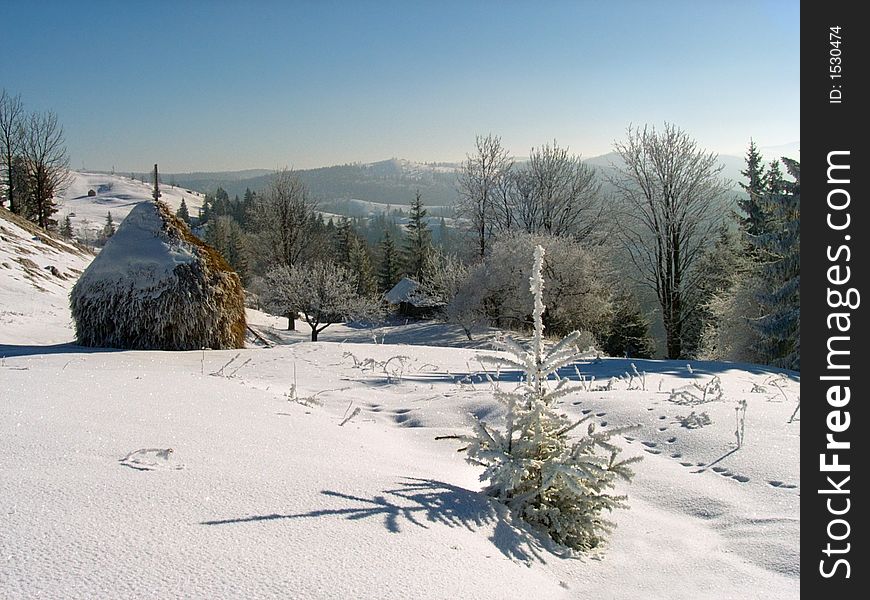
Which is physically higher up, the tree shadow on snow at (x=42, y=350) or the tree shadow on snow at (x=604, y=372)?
the tree shadow on snow at (x=42, y=350)

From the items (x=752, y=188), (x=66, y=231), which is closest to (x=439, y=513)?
(x=752, y=188)

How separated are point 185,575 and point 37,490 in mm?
944

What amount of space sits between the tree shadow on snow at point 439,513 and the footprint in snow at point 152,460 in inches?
28.0

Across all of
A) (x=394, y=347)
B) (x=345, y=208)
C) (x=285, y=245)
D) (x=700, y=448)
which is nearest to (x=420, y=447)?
(x=700, y=448)

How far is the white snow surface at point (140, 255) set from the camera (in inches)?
362

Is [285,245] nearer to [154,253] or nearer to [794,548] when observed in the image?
[154,253]

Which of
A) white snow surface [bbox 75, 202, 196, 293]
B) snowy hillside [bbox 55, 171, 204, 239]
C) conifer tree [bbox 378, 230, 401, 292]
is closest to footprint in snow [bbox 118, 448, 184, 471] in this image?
white snow surface [bbox 75, 202, 196, 293]

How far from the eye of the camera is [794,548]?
2.72 meters

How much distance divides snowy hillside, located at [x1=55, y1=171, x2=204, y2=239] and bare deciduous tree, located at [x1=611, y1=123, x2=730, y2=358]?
84.6 meters

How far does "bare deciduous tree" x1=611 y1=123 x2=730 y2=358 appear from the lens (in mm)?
19844

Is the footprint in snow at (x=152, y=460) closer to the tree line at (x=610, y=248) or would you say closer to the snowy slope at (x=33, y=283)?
the snowy slope at (x=33, y=283)

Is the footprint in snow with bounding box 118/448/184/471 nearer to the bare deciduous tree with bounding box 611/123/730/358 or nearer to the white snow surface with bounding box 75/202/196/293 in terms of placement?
the white snow surface with bounding box 75/202/196/293

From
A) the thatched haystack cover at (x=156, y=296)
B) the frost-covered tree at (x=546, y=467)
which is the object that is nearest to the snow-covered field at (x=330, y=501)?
the frost-covered tree at (x=546, y=467)

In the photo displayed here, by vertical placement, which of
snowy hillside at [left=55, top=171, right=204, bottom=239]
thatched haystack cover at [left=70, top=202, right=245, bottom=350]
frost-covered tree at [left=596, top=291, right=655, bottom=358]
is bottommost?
frost-covered tree at [left=596, top=291, right=655, bottom=358]
